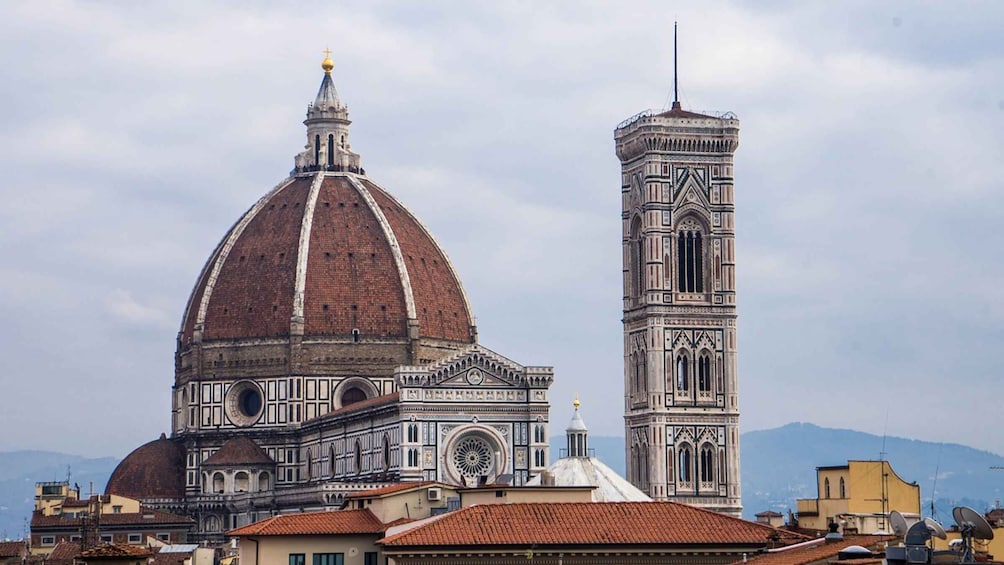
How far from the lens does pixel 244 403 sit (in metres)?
140

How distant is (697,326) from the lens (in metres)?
122

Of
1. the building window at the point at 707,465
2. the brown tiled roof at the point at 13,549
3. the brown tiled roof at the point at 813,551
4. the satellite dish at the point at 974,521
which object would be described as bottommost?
the brown tiled roof at the point at 13,549

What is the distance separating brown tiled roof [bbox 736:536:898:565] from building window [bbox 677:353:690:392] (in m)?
69.9

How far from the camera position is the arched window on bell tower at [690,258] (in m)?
122

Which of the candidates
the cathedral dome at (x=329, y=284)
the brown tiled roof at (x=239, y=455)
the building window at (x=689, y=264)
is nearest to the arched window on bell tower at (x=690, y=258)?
the building window at (x=689, y=264)

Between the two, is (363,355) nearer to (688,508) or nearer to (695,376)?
(695,376)

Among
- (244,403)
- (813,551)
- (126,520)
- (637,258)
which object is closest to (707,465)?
(637,258)

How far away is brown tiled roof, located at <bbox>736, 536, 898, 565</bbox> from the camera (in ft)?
143

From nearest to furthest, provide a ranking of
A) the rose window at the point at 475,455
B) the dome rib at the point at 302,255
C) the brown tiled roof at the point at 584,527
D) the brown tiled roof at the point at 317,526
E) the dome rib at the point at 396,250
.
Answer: the brown tiled roof at the point at 584,527 → the brown tiled roof at the point at 317,526 → the rose window at the point at 475,455 → the dome rib at the point at 302,255 → the dome rib at the point at 396,250

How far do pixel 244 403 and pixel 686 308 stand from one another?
29.7 metres

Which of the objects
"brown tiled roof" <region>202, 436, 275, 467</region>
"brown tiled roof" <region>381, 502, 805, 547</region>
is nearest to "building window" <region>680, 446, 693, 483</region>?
"brown tiled roof" <region>202, 436, 275, 467</region>

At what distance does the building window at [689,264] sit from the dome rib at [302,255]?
24.7 metres

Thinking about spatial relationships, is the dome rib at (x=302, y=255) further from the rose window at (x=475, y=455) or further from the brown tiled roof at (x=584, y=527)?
the brown tiled roof at (x=584, y=527)

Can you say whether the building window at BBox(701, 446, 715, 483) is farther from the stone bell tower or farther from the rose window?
the rose window
